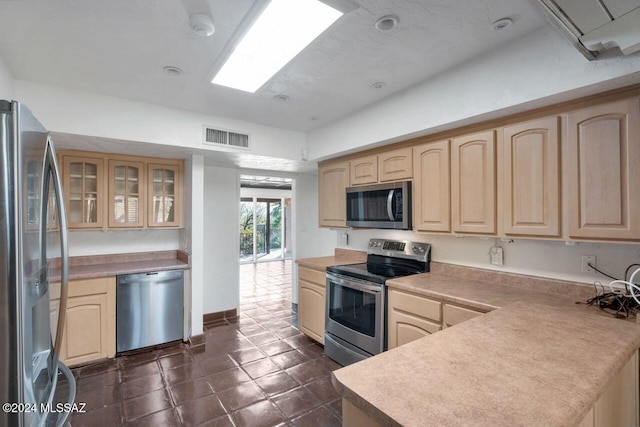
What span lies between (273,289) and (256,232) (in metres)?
2.96

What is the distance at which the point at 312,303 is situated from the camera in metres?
3.38

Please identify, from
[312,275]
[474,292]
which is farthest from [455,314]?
[312,275]

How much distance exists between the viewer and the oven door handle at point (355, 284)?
255cm

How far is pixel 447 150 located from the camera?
2465 mm

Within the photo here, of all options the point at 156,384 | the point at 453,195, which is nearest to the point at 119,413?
the point at 156,384

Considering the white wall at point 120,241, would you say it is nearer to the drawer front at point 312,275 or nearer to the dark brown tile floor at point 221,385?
the dark brown tile floor at point 221,385

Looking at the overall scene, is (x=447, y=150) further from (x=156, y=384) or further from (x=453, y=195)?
(x=156, y=384)

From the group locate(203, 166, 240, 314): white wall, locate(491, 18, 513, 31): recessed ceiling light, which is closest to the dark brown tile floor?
locate(203, 166, 240, 314): white wall

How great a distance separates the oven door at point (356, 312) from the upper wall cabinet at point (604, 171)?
141cm

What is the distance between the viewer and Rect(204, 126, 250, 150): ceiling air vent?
10.5 feet

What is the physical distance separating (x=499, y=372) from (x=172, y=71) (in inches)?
102

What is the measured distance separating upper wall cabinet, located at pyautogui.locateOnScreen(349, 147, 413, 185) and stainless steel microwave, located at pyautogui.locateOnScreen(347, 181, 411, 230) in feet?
0.28

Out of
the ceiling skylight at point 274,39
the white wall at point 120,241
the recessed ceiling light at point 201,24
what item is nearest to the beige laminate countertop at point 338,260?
the white wall at point 120,241

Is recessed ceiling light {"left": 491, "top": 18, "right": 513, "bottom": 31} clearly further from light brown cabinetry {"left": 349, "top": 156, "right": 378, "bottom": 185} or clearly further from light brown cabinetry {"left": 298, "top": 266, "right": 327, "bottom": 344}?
light brown cabinetry {"left": 298, "top": 266, "right": 327, "bottom": 344}
